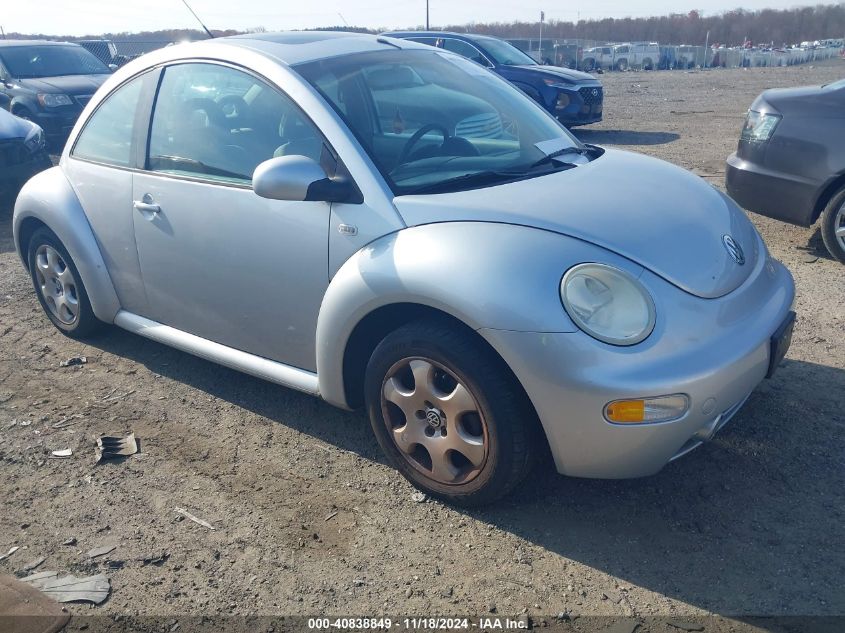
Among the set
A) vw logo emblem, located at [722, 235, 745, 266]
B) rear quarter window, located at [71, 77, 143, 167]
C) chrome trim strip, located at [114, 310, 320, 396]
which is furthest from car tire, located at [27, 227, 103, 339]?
vw logo emblem, located at [722, 235, 745, 266]

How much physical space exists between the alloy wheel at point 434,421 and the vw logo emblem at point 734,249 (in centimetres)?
119

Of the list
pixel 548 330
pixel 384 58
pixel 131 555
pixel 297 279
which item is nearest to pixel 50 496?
pixel 131 555

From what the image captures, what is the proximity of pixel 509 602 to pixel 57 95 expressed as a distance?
38.4 ft

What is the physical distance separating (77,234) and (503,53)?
994cm

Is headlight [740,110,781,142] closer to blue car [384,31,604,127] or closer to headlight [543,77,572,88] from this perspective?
blue car [384,31,604,127]

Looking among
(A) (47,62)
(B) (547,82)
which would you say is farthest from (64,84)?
(B) (547,82)

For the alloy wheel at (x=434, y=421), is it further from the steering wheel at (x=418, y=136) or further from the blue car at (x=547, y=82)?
the blue car at (x=547, y=82)

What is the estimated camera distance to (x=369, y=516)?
2.99m

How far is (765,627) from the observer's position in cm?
234

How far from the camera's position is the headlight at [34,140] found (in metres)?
8.37

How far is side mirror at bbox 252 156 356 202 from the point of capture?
2.98 m

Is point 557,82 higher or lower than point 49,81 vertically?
lower

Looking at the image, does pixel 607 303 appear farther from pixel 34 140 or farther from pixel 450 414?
pixel 34 140

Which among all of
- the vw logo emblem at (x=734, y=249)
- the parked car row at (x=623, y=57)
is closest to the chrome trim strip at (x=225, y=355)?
the vw logo emblem at (x=734, y=249)
